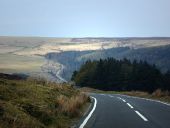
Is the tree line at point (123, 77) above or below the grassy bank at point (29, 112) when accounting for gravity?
below

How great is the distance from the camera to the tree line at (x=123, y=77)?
4582 inches

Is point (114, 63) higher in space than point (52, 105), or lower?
lower

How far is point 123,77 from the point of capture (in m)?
122

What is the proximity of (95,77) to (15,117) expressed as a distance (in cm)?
11022

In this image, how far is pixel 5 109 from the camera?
1393cm

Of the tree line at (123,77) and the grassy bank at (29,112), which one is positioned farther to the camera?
the tree line at (123,77)

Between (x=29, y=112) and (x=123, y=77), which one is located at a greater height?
(x=29, y=112)

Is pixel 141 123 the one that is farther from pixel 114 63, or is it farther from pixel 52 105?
pixel 114 63

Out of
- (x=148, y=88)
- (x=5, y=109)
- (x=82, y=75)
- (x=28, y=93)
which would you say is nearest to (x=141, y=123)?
(x=5, y=109)

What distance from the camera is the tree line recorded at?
382 feet

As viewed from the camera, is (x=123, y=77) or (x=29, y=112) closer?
(x=29, y=112)

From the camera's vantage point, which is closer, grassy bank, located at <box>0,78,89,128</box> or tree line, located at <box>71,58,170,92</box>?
grassy bank, located at <box>0,78,89,128</box>

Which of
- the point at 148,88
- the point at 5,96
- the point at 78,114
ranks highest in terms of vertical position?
the point at 5,96

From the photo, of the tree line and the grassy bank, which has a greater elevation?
the grassy bank
